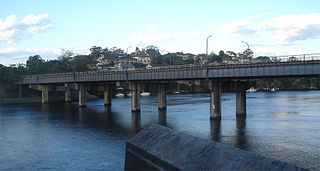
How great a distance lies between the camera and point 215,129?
61.4 metres

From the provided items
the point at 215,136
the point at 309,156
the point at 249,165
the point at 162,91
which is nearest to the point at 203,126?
the point at 215,136

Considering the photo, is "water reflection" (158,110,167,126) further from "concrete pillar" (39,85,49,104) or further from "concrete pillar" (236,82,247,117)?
"concrete pillar" (39,85,49,104)

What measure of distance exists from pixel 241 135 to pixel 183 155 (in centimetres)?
3533

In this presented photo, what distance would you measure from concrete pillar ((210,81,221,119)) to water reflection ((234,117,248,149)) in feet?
13.2

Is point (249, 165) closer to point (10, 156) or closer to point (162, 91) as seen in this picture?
point (10, 156)

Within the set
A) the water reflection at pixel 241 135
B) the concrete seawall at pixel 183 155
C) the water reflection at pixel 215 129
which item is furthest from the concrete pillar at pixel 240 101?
the concrete seawall at pixel 183 155

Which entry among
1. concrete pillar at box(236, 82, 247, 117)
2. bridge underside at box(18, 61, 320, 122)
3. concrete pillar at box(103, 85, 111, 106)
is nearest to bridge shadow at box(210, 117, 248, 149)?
bridge underside at box(18, 61, 320, 122)

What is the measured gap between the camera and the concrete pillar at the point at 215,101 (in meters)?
76.1

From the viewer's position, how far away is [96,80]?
112688mm

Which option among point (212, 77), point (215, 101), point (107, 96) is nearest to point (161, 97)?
point (107, 96)

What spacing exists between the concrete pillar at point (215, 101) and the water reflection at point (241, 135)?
402 cm

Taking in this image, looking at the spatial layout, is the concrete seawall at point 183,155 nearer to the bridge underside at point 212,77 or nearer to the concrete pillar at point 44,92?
the bridge underside at point 212,77

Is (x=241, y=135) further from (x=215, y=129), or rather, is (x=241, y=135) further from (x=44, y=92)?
(x=44, y=92)

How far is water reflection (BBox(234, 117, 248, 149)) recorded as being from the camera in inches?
1845
